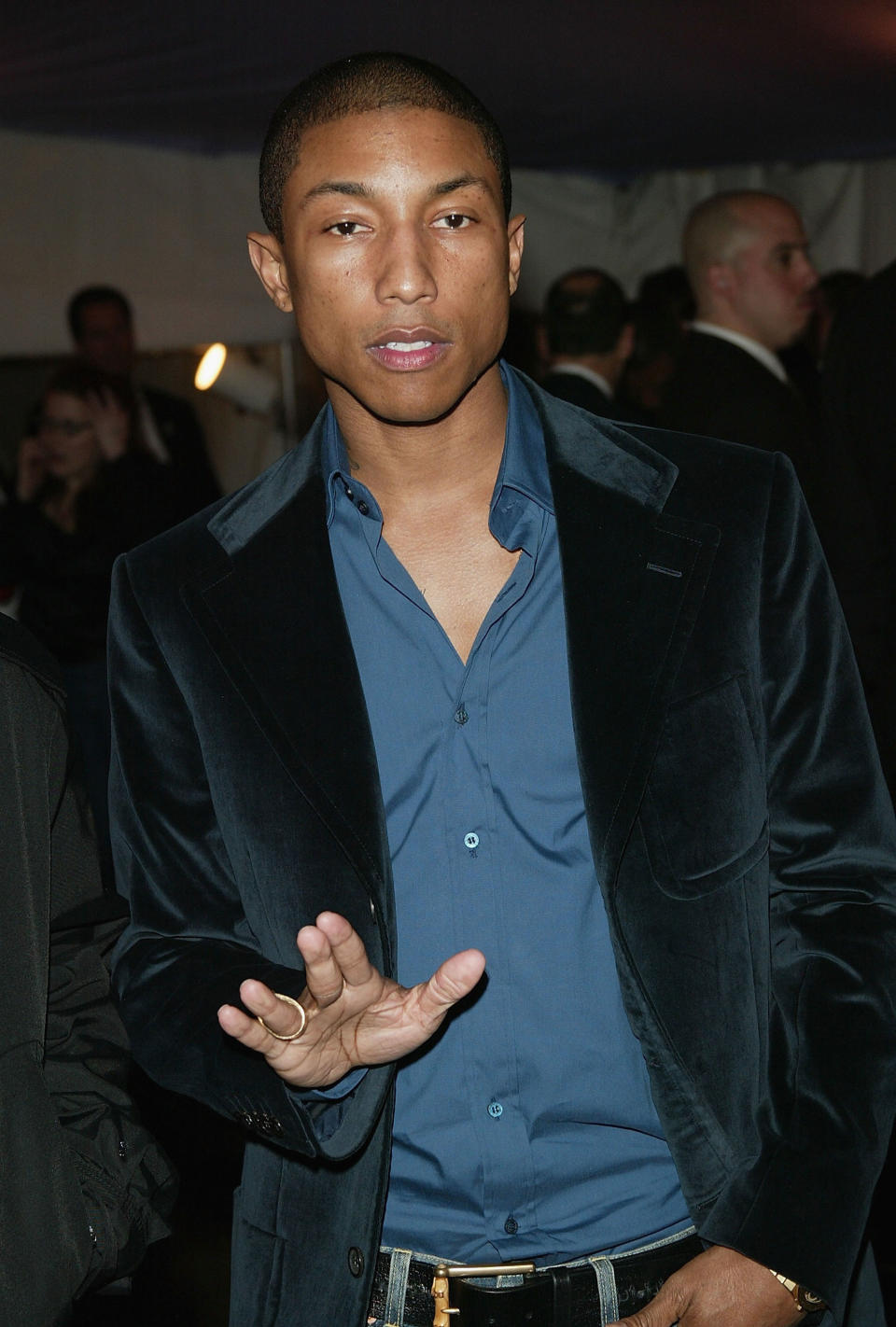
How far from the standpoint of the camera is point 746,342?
195 inches

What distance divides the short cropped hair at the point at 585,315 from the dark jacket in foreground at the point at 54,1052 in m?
3.90

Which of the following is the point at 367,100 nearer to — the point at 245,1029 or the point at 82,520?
the point at 245,1029

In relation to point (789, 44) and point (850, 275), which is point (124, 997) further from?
point (850, 275)

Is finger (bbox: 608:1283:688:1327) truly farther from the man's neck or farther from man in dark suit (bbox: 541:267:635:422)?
man in dark suit (bbox: 541:267:635:422)

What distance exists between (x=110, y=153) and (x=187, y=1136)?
460 centimetres

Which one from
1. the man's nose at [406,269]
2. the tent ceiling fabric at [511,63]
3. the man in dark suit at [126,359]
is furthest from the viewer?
the man in dark suit at [126,359]

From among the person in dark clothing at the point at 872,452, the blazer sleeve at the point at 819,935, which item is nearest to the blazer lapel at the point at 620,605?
the blazer sleeve at the point at 819,935

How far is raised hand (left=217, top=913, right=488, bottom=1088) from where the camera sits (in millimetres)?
1475

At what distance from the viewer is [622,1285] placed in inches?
63.9

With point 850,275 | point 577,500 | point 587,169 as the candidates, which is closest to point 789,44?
point 850,275

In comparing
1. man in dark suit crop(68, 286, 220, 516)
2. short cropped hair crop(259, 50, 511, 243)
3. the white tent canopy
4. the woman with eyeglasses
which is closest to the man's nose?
short cropped hair crop(259, 50, 511, 243)

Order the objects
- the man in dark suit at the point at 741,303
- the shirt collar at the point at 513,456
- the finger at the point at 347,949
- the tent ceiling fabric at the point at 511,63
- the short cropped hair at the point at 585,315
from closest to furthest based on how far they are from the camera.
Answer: the finger at the point at 347,949 → the shirt collar at the point at 513,456 → the man in dark suit at the point at 741,303 → the tent ceiling fabric at the point at 511,63 → the short cropped hair at the point at 585,315

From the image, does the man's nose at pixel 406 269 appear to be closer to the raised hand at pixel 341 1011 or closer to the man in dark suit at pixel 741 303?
the raised hand at pixel 341 1011

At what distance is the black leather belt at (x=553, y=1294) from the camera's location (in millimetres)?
1599
